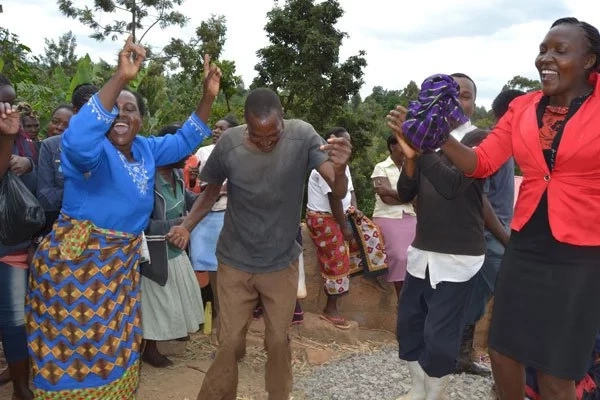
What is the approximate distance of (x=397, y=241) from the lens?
539 cm

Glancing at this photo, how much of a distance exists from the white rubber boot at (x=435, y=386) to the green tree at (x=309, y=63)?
13.7 m

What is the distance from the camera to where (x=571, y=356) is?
2354 mm

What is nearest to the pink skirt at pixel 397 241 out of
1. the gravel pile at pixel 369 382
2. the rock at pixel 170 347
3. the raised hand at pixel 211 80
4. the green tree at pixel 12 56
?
the gravel pile at pixel 369 382

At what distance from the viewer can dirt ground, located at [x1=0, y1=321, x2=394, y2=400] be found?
156 inches

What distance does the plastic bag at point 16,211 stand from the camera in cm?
277

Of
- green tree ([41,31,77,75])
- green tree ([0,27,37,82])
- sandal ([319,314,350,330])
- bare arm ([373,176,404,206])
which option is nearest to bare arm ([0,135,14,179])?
bare arm ([373,176,404,206])

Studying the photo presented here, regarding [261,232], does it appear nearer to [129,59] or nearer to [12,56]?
[129,59]

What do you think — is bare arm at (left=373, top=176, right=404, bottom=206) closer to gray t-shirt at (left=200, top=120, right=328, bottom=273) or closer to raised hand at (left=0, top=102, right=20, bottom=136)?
gray t-shirt at (left=200, top=120, right=328, bottom=273)

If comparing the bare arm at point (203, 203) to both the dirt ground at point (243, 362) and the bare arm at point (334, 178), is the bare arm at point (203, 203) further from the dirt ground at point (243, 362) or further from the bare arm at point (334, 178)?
the dirt ground at point (243, 362)

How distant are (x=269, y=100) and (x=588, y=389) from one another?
2.28 m

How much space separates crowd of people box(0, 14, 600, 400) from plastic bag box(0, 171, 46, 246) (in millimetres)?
19

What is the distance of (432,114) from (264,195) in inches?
47.6

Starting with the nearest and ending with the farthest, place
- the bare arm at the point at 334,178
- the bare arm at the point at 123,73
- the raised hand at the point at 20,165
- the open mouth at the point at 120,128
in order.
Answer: the bare arm at the point at 123,73 → the open mouth at the point at 120,128 → the raised hand at the point at 20,165 → the bare arm at the point at 334,178

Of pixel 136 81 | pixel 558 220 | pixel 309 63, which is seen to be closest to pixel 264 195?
pixel 558 220
